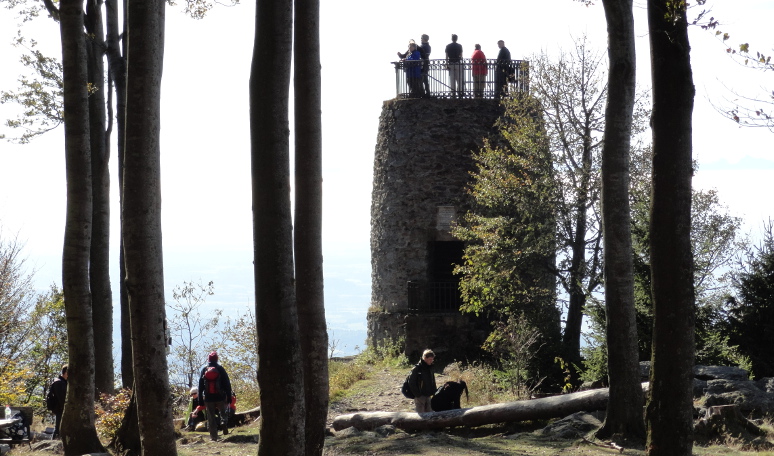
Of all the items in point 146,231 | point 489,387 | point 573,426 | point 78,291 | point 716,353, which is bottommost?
point 573,426

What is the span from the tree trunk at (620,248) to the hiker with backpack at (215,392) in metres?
6.12

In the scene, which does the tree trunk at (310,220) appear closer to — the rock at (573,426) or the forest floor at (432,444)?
the forest floor at (432,444)

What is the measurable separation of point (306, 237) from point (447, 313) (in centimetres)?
1422

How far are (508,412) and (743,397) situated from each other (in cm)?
335

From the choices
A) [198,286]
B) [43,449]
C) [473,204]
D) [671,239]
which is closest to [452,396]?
[43,449]

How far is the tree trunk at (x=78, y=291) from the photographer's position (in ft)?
35.2

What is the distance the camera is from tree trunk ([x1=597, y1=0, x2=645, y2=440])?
10.9 metres

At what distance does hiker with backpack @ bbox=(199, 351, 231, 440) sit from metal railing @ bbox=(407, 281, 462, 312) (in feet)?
34.4

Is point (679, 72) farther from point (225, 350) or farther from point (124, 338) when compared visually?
point (225, 350)

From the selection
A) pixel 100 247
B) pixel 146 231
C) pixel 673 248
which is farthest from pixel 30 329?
pixel 673 248

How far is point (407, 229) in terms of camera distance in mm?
24344

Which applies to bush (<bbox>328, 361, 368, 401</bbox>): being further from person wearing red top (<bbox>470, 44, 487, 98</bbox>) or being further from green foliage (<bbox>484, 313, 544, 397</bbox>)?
person wearing red top (<bbox>470, 44, 487, 98</bbox>)

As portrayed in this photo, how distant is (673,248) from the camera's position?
7289 mm

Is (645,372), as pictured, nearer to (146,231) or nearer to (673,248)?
(673,248)
